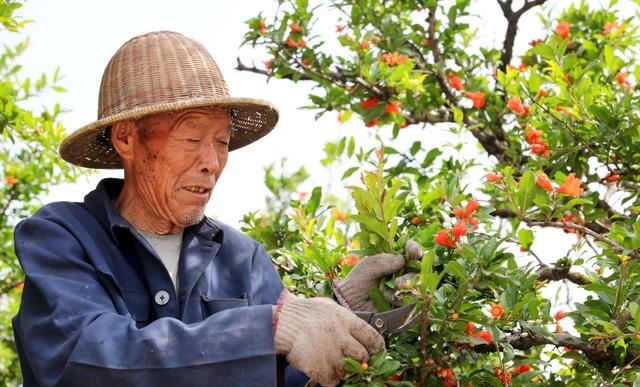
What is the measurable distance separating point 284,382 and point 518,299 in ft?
2.12

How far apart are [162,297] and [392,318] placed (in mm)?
620

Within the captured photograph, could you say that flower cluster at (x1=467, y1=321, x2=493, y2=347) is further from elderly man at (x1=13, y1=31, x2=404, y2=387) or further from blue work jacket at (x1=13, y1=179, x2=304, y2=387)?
blue work jacket at (x1=13, y1=179, x2=304, y2=387)

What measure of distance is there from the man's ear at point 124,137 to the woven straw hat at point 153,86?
33 mm

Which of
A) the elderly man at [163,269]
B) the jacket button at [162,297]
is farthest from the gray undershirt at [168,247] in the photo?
the jacket button at [162,297]

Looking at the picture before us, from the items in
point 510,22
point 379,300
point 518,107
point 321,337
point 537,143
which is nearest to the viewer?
point 321,337

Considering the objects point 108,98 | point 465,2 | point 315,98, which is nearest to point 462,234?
point 108,98

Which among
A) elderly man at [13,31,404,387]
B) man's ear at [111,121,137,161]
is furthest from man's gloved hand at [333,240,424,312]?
man's ear at [111,121,137,161]

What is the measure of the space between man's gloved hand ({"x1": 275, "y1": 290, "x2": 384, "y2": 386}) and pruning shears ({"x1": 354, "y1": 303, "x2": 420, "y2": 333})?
0.21 ft

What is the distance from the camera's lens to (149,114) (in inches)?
111

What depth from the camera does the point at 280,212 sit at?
166 inches

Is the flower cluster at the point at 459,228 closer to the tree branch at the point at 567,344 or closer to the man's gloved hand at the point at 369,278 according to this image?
the man's gloved hand at the point at 369,278

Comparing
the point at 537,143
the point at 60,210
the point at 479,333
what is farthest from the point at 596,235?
the point at 60,210

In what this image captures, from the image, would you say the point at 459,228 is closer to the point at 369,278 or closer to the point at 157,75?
the point at 369,278

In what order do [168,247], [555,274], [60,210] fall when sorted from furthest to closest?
1. [555,274]
2. [168,247]
3. [60,210]
